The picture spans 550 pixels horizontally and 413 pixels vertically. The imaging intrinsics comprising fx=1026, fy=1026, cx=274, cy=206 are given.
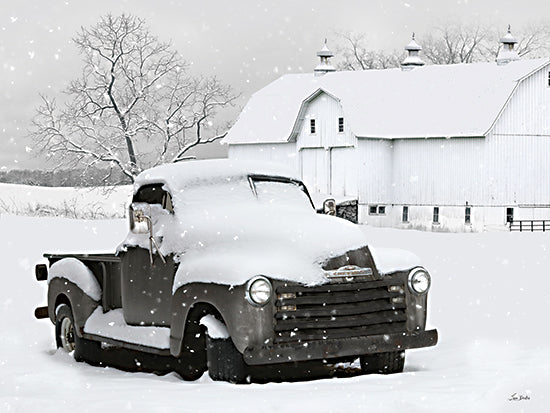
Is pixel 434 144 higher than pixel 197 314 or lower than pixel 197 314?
higher

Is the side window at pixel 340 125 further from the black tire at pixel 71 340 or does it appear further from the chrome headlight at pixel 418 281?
the chrome headlight at pixel 418 281

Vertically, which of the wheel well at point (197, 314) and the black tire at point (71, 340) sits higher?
the wheel well at point (197, 314)

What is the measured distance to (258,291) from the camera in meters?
8.83

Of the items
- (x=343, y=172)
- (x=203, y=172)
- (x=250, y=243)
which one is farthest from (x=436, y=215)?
(x=250, y=243)

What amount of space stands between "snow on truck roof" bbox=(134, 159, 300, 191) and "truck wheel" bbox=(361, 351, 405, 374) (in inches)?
86.5

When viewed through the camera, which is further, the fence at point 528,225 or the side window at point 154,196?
the fence at point 528,225

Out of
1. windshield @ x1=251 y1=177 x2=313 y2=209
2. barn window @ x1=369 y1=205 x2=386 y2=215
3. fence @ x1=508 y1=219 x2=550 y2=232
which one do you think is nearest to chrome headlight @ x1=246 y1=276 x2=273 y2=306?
windshield @ x1=251 y1=177 x2=313 y2=209

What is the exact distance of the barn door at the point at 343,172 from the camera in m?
52.1

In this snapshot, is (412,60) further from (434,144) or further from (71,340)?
(71,340)

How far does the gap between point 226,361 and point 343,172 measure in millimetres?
43806

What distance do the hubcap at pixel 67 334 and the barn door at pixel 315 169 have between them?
40.7 metres

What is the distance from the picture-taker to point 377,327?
376 inches

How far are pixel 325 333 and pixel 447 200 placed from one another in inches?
1682

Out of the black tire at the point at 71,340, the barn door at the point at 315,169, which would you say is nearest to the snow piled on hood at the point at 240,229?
the black tire at the point at 71,340
